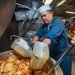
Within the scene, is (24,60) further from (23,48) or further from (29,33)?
(29,33)

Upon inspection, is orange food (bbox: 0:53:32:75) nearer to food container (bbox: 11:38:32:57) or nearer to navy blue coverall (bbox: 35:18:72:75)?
food container (bbox: 11:38:32:57)

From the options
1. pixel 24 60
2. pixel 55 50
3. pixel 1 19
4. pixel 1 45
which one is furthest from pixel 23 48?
pixel 1 45

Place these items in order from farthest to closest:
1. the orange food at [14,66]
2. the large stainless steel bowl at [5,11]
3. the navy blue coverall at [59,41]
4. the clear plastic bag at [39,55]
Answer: the navy blue coverall at [59,41] < the orange food at [14,66] < the clear plastic bag at [39,55] < the large stainless steel bowl at [5,11]

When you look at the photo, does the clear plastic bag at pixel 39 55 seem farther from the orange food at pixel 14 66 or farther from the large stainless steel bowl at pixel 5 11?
the large stainless steel bowl at pixel 5 11

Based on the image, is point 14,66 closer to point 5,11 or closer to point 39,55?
point 39,55

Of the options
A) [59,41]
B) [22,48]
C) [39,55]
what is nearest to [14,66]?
[22,48]

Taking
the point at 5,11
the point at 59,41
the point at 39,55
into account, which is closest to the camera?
the point at 5,11

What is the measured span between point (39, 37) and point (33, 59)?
3.47 feet

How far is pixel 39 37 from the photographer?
2367 mm

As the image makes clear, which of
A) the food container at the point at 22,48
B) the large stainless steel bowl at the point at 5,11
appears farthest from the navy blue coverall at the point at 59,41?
the large stainless steel bowl at the point at 5,11

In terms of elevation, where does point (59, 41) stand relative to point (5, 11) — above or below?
below

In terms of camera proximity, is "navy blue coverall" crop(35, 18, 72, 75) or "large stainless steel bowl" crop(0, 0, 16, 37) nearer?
"large stainless steel bowl" crop(0, 0, 16, 37)

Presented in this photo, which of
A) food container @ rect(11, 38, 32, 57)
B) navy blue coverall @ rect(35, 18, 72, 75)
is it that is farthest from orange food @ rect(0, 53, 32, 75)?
navy blue coverall @ rect(35, 18, 72, 75)

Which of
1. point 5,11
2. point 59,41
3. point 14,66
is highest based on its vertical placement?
point 5,11
